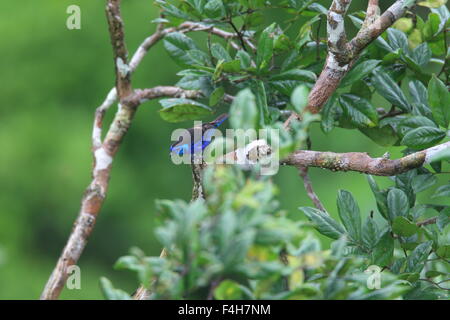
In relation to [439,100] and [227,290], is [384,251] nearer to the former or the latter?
[439,100]

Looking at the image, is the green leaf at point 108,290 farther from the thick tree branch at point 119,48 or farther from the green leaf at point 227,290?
the thick tree branch at point 119,48

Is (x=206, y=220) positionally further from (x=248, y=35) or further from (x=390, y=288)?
(x=248, y=35)

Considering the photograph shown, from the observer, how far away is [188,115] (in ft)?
5.59

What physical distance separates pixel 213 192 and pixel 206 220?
0.13 feet

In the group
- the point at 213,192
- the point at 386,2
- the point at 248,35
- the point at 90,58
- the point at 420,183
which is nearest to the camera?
the point at 213,192

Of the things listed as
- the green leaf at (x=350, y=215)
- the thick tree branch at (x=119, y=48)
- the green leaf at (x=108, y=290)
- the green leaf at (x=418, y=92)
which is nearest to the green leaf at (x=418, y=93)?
the green leaf at (x=418, y=92)

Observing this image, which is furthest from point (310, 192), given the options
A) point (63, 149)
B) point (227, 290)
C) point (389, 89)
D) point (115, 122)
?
point (63, 149)

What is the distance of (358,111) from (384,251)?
0.40 m

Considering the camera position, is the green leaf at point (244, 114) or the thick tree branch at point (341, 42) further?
the thick tree branch at point (341, 42)

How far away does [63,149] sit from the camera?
4734 millimetres

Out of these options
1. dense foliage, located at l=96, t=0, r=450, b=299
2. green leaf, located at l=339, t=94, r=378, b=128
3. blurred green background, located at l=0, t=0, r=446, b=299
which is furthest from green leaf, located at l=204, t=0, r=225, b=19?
blurred green background, located at l=0, t=0, r=446, b=299

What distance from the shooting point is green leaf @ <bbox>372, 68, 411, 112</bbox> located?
166cm

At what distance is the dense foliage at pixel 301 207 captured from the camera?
0.87 meters
